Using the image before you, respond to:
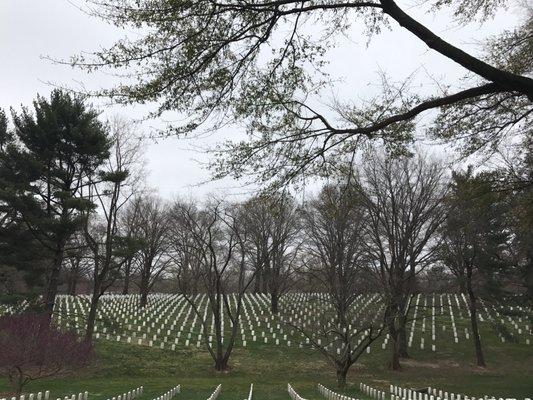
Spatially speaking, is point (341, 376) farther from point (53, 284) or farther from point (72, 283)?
point (72, 283)

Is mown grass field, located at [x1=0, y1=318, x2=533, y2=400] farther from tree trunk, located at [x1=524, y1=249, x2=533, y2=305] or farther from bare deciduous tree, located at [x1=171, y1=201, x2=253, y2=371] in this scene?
tree trunk, located at [x1=524, y1=249, x2=533, y2=305]

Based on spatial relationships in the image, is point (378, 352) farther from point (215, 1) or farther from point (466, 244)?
point (215, 1)

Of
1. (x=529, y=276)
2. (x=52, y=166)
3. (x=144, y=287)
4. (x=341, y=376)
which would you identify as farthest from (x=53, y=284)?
(x=529, y=276)

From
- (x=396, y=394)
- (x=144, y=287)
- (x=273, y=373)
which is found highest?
(x=144, y=287)

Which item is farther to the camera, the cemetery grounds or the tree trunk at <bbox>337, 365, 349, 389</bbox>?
the tree trunk at <bbox>337, 365, 349, 389</bbox>

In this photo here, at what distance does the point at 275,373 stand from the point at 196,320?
1149 centimetres

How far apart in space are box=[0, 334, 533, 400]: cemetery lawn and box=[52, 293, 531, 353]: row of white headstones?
4.79ft

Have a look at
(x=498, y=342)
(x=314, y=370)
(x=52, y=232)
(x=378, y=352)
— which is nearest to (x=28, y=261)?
(x=52, y=232)

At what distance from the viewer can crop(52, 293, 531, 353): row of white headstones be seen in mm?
27656

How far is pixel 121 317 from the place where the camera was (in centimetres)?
3206

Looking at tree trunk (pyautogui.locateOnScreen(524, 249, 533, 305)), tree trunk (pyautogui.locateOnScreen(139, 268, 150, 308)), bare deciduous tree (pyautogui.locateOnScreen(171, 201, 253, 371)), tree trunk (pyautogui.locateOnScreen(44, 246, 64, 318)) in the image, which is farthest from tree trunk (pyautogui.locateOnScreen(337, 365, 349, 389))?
tree trunk (pyautogui.locateOnScreen(139, 268, 150, 308))

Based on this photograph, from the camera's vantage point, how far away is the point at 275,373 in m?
23.2

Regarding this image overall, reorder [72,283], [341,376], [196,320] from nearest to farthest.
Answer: [341,376]
[196,320]
[72,283]

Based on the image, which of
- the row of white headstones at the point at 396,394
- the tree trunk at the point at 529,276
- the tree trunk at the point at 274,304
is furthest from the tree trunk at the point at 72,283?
the tree trunk at the point at 529,276
